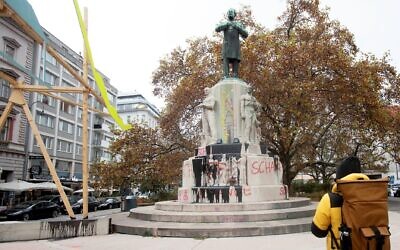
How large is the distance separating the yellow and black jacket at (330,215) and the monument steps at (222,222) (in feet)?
17.7

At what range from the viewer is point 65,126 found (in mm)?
50031

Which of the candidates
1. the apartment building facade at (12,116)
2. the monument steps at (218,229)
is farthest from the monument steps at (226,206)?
the apartment building facade at (12,116)

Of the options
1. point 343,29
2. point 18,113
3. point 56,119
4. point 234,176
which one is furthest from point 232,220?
point 56,119

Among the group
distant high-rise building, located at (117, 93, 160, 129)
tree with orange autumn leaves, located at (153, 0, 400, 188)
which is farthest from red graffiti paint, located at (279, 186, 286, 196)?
distant high-rise building, located at (117, 93, 160, 129)

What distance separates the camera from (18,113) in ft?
114

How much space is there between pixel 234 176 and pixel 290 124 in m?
12.0

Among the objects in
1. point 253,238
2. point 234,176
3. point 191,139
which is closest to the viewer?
point 253,238

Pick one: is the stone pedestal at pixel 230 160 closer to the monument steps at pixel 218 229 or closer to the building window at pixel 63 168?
the monument steps at pixel 218 229

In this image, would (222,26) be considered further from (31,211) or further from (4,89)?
(4,89)

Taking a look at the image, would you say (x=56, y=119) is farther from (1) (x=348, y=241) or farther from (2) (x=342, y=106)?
(1) (x=348, y=241)

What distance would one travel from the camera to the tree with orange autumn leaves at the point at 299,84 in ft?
71.0

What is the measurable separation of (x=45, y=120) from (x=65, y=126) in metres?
5.06

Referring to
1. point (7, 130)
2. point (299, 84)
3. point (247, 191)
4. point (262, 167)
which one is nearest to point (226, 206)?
point (247, 191)

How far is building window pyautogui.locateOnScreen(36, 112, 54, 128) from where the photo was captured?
1704 inches
